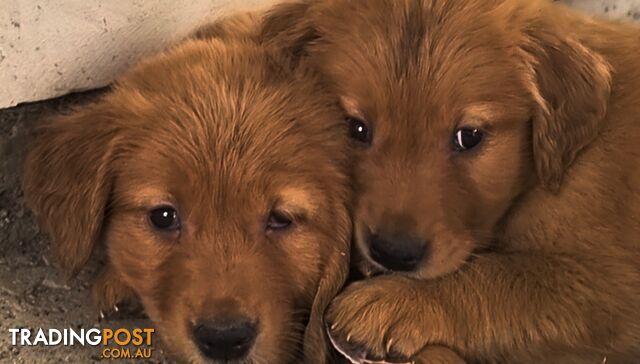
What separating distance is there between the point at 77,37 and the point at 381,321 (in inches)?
56.3

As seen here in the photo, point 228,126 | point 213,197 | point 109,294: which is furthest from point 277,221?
point 109,294

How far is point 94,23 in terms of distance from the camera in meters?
3.56

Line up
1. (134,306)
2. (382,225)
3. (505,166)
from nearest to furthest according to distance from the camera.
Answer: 1. (382,225)
2. (505,166)
3. (134,306)

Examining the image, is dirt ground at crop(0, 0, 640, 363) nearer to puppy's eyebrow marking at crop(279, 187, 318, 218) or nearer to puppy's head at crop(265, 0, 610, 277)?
puppy's eyebrow marking at crop(279, 187, 318, 218)

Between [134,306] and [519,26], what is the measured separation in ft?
4.91

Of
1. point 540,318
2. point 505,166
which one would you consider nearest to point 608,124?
point 505,166

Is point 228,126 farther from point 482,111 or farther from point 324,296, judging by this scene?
point 482,111

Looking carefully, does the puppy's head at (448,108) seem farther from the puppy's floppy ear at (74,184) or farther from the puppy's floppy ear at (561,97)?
the puppy's floppy ear at (74,184)

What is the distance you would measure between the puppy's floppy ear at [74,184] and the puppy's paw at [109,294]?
0.19 metres

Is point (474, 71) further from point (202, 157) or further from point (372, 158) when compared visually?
point (202, 157)

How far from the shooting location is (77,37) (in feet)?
11.6

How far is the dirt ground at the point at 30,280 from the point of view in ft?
10.7

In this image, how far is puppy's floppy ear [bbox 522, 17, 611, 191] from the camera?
122 inches

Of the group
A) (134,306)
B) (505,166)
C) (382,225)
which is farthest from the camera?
(134,306)
